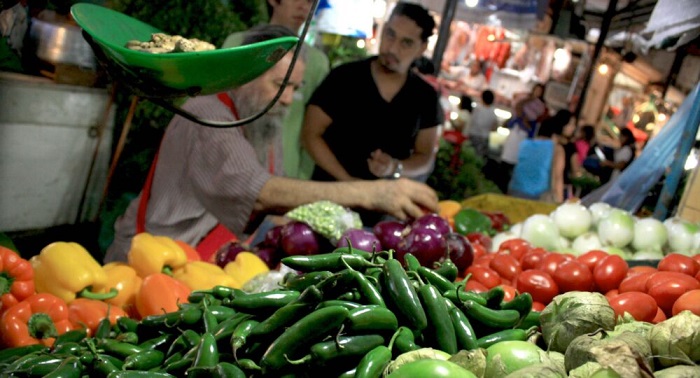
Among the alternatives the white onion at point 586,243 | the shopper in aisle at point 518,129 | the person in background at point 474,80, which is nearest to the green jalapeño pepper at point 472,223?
the white onion at point 586,243

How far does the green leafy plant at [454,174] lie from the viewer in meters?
8.08

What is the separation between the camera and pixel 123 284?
2646 millimetres

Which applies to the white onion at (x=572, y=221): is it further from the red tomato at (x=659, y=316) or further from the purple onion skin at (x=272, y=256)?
the purple onion skin at (x=272, y=256)

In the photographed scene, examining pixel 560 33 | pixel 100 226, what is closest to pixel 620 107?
pixel 560 33

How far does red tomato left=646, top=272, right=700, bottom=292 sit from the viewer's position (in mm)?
2135

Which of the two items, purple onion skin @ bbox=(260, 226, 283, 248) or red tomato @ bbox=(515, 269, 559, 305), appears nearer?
red tomato @ bbox=(515, 269, 559, 305)

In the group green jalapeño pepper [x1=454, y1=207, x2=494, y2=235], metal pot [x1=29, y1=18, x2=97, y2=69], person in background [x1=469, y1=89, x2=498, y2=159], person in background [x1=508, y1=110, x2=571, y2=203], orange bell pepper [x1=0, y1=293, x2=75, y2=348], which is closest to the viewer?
orange bell pepper [x1=0, y1=293, x2=75, y2=348]

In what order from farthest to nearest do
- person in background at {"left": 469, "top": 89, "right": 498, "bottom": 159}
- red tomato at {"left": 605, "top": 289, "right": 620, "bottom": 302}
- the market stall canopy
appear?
person in background at {"left": 469, "top": 89, "right": 498, "bottom": 159}, the market stall canopy, red tomato at {"left": 605, "top": 289, "right": 620, "bottom": 302}

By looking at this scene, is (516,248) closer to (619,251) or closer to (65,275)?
(619,251)

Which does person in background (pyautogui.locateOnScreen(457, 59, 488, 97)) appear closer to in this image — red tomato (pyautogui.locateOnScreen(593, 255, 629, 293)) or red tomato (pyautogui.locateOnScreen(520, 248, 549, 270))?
red tomato (pyautogui.locateOnScreen(520, 248, 549, 270))

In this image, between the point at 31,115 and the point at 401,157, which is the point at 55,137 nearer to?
the point at 31,115

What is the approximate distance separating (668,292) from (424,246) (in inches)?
39.5

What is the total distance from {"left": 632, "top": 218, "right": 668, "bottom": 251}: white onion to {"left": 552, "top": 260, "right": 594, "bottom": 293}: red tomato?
1.23 m

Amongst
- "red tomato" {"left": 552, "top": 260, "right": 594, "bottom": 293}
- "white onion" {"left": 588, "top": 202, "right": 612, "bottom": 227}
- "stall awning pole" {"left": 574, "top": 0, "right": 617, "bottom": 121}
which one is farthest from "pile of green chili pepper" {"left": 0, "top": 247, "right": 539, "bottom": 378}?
"stall awning pole" {"left": 574, "top": 0, "right": 617, "bottom": 121}
